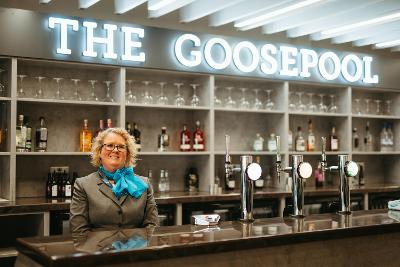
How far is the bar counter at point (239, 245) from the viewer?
6.33ft

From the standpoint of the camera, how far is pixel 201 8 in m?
4.66

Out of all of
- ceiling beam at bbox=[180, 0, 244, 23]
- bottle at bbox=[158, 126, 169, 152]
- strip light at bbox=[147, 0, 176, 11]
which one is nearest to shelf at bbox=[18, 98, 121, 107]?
bottle at bbox=[158, 126, 169, 152]

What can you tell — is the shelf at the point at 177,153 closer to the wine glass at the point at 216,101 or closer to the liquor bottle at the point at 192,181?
the liquor bottle at the point at 192,181

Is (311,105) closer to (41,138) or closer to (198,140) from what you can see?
(198,140)

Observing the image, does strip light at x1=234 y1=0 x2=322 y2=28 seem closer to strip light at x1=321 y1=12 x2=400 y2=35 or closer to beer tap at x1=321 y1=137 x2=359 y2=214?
strip light at x1=321 y1=12 x2=400 y2=35

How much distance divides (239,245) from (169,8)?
9.48 ft

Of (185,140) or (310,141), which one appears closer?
(185,140)

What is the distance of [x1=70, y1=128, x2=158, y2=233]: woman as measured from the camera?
279cm

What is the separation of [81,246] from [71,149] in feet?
9.37

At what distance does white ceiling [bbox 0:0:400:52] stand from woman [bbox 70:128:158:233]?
181 centimetres

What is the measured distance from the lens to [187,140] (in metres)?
5.11

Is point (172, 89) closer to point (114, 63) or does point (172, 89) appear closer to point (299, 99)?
point (114, 63)

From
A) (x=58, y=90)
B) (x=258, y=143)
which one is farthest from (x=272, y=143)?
(x=58, y=90)

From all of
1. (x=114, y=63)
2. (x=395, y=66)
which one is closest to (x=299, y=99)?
(x=395, y=66)
